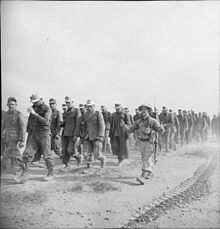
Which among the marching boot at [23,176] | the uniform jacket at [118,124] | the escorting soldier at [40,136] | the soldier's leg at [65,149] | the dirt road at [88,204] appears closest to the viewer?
the dirt road at [88,204]

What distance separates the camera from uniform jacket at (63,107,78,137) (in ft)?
18.0

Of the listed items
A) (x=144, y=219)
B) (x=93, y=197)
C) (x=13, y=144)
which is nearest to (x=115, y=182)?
(x=93, y=197)

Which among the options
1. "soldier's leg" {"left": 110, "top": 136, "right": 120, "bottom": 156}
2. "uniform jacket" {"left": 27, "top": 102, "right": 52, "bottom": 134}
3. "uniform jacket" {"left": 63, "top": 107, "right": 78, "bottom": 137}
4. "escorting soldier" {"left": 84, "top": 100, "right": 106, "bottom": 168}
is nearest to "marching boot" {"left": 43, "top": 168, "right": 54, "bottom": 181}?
"uniform jacket" {"left": 27, "top": 102, "right": 52, "bottom": 134}

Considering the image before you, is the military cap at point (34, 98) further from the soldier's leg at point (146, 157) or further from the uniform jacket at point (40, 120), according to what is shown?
the soldier's leg at point (146, 157)

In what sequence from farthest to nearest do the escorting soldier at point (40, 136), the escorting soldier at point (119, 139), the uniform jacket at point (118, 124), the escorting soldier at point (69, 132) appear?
the escorting soldier at point (119, 139) < the uniform jacket at point (118, 124) < the escorting soldier at point (69, 132) < the escorting soldier at point (40, 136)

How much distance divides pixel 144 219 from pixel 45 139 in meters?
2.10

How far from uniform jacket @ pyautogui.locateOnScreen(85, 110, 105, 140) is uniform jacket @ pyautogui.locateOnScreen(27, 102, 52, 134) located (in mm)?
912

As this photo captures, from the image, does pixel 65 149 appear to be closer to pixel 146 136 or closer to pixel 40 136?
pixel 40 136

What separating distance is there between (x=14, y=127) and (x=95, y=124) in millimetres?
1493

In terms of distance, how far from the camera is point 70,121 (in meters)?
5.50

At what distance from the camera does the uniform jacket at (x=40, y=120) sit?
13.6ft

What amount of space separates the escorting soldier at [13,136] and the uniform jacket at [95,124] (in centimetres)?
127

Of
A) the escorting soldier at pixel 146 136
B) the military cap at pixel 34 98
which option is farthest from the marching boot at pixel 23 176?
the escorting soldier at pixel 146 136

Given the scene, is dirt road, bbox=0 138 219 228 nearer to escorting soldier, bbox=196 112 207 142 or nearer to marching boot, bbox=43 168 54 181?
marching boot, bbox=43 168 54 181
